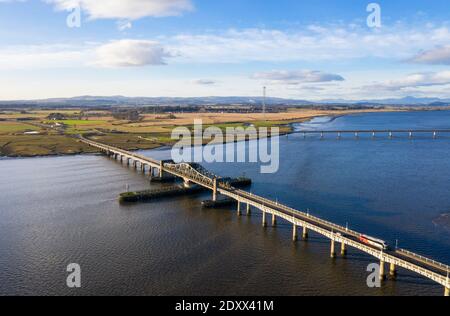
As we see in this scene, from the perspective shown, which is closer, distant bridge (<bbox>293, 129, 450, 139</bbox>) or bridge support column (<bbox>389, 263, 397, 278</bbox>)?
bridge support column (<bbox>389, 263, 397, 278</bbox>)

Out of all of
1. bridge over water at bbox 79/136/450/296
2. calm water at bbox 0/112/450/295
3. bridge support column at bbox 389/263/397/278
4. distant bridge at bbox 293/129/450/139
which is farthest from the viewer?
distant bridge at bbox 293/129/450/139

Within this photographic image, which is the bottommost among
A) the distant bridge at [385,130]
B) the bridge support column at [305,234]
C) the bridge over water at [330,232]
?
the bridge support column at [305,234]

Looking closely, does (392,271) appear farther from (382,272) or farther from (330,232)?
(330,232)

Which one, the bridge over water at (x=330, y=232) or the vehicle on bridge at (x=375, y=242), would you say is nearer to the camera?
the bridge over water at (x=330, y=232)

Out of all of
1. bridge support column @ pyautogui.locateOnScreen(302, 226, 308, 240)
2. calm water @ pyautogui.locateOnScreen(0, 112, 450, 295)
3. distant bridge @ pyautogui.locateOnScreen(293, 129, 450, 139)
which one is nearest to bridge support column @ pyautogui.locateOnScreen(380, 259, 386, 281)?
calm water @ pyautogui.locateOnScreen(0, 112, 450, 295)

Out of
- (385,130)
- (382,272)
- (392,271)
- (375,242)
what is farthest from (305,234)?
(385,130)

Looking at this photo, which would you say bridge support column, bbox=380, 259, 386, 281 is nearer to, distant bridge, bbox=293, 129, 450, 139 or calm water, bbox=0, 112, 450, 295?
calm water, bbox=0, 112, 450, 295

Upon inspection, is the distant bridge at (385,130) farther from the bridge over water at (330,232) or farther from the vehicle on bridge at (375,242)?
the vehicle on bridge at (375,242)

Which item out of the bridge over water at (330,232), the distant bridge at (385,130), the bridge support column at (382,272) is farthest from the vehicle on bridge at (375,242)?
the distant bridge at (385,130)

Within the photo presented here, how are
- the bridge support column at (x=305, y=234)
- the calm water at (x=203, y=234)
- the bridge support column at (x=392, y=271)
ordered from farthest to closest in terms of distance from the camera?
the bridge support column at (x=305, y=234) < the bridge support column at (x=392, y=271) < the calm water at (x=203, y=234)
